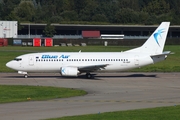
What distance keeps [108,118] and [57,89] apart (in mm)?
15807

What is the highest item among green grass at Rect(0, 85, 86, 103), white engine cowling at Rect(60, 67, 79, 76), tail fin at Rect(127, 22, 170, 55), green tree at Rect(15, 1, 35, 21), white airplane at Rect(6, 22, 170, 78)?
green tree at Rect(15, 1, 35, 21)

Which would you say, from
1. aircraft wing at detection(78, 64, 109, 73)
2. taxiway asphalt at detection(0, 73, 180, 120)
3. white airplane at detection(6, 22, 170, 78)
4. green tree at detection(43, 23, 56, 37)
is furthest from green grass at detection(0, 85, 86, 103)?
green tree at detection(43, 23, 56, 37)

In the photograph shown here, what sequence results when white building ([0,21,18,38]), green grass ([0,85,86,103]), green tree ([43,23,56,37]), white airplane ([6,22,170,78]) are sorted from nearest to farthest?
green grass ([0,85,86,103]), white airplane ([6,22,170,78]), white building ([0,21,18,38]), green tree ([43,23,56,37])

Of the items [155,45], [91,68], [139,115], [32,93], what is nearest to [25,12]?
[155,45]

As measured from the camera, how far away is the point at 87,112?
30719 millimetres

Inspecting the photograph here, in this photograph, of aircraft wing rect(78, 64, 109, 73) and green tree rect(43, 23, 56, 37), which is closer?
aircraft wing rect(78, 64, 109, 73)

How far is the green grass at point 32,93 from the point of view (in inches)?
1496

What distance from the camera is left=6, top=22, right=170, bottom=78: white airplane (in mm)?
53544

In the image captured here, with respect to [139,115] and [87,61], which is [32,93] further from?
[87,61]

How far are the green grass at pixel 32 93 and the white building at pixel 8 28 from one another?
333 feet

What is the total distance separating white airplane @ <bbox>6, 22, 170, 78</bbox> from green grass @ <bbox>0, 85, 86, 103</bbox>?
8.55 meters

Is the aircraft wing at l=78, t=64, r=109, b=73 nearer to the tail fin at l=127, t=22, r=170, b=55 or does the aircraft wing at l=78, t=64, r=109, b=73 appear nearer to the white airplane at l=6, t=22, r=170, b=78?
the white airplane at l=6, t=22, r=170, b=78

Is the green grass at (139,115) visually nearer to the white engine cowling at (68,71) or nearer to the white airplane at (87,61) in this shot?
the white engine cowling at (68,71)

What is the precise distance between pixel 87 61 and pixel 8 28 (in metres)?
95.1
